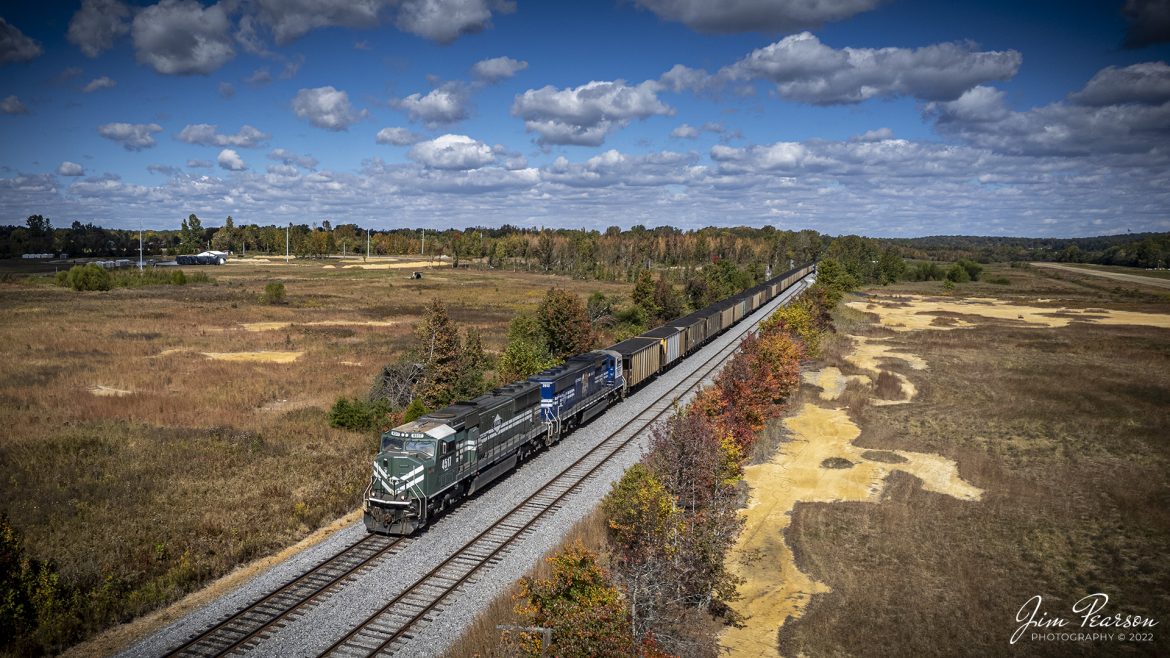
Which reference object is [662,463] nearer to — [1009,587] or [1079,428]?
[1009,587]

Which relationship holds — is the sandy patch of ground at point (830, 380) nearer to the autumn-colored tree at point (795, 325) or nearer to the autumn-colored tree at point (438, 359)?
the autumn-colored tree at point (795, 325)

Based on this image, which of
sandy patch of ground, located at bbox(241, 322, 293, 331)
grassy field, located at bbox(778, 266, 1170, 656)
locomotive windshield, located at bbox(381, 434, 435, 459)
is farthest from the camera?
sandy patch of ground, located at bbox(241, 322, 293, 331)

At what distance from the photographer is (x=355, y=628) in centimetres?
1678

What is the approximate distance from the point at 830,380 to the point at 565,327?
73.6 feet

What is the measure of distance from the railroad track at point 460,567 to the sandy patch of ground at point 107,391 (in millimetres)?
31420

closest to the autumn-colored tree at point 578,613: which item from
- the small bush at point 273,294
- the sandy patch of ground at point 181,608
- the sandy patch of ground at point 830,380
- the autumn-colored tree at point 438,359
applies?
the sandy patch of ground at point 181,608

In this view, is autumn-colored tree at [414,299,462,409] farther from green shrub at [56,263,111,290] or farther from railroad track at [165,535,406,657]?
green shrub at [56,263,111,290]

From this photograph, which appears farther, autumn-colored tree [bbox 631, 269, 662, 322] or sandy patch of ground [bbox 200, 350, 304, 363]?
autumn-colored tree [bbox 631, 269, 662, 322]

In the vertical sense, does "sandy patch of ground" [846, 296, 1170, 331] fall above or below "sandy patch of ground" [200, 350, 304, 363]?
above

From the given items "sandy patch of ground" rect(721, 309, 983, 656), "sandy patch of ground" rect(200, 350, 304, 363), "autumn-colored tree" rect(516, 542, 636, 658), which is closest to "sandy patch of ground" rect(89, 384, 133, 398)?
"sandy patch of ground" rect(200, 350, 304, 363)

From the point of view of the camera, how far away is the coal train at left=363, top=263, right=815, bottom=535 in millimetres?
21953

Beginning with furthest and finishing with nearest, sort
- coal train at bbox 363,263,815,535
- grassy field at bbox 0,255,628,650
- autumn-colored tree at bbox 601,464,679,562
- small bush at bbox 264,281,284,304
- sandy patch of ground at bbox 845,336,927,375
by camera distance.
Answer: small bush at bbox 264,281,284,304 → sandy patch of ground at bbox 845,336,927,375 → coal train at bbox 363,263,815,535 → grassy field at bbox 0,255,628,650 → autumn-colored tree at bbox 601,464,679,562

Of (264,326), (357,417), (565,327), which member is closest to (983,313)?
(565,327)

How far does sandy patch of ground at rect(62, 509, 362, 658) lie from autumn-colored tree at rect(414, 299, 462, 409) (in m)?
14.0
